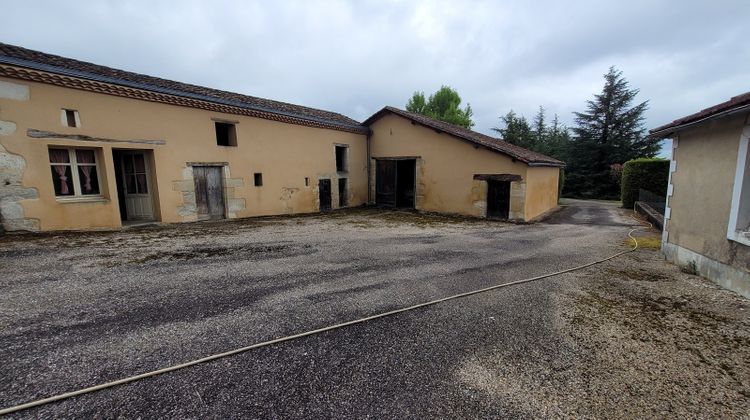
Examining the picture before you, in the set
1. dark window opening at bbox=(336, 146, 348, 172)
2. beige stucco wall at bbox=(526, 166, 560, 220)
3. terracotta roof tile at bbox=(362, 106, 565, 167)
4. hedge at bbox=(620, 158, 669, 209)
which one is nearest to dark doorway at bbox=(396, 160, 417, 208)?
terracotta roof tile at bbox=(362, 106, 565, 167)

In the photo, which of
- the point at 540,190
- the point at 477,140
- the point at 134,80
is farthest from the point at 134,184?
the point at 540,190

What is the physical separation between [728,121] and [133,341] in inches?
326

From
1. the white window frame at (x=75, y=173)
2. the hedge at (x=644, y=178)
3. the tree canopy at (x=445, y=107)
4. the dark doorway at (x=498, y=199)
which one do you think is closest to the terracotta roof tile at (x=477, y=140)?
the dark doorway at (x=498, y=199)

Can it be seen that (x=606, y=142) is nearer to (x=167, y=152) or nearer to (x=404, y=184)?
(x=404, y=184)

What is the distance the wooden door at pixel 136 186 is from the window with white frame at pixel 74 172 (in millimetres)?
1099

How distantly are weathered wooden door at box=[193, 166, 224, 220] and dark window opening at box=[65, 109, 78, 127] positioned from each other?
10.0ft

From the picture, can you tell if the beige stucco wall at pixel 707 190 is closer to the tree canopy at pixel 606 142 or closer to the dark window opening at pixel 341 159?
the dark window opening at pixel 341 159

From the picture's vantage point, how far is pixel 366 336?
10.4 feet

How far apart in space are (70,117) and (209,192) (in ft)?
12.9

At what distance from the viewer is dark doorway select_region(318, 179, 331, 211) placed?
14227 mm

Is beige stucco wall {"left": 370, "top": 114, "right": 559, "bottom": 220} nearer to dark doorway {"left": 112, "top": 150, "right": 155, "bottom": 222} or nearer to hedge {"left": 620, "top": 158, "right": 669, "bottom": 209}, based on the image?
hedge {"left": 620, "top": 158, "right": 669, "bottom": 209}

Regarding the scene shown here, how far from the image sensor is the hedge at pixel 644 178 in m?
15.1

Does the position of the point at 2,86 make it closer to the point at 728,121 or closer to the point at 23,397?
the point at 23,397

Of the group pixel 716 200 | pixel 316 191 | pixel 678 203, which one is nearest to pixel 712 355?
pixel 716 200
